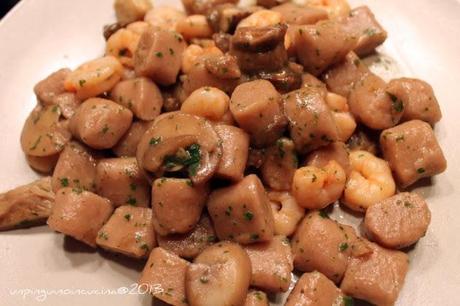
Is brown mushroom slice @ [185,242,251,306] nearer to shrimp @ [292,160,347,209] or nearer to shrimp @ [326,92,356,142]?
shrimp @ [292,160,347,209]

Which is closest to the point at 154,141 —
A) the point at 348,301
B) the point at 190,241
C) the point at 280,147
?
the point at 190,241

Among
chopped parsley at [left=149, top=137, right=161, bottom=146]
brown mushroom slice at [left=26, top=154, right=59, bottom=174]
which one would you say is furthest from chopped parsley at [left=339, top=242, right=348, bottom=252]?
brown mushroom slice at [left=26, top=154, right=59, bottom=174]

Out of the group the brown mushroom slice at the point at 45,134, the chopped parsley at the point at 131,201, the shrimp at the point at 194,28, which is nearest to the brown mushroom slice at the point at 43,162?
the brown mushroom slice at the point at 45,134

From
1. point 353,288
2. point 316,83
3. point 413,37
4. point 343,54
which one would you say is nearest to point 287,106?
point 316,83

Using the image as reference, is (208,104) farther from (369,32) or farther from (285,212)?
(369,32)

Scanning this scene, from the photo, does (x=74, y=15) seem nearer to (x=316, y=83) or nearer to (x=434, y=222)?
(x=316, y=83)

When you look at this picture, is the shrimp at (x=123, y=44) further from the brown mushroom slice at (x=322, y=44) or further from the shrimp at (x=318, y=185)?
the shrimp at (x=318, y=185)
